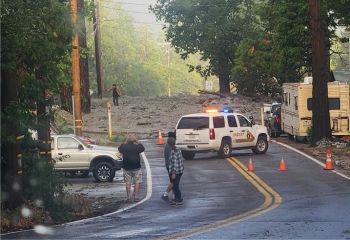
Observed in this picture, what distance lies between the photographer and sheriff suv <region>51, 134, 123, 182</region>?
26.0 metres

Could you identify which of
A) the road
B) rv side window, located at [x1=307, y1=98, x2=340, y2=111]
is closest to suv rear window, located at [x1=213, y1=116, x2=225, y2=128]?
the road

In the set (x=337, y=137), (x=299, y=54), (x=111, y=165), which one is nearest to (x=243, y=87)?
(x=299, y=54)

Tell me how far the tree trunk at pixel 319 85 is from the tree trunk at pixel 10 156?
67.3ft

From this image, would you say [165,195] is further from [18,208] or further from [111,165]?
[111,165]

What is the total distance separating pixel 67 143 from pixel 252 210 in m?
10.2

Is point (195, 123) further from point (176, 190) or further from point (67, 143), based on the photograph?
point (176, 190)

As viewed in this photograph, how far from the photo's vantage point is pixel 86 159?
26109 millimetres

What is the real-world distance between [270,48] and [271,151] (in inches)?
985

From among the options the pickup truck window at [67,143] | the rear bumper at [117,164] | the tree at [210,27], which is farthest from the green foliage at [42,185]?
the tree at [210,27]

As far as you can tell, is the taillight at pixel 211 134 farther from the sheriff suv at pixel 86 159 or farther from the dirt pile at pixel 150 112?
the dirt pile at pixel 150 112

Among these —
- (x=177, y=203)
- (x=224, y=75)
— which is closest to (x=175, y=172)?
(x=177, y=203)

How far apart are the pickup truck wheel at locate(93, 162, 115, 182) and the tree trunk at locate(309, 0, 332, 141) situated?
12307 mm

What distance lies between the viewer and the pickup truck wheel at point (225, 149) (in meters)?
31.7

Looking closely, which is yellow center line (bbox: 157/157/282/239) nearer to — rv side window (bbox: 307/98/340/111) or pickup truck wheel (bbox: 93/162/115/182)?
pickup truck wheel (bbox: 93/162/115/182)
